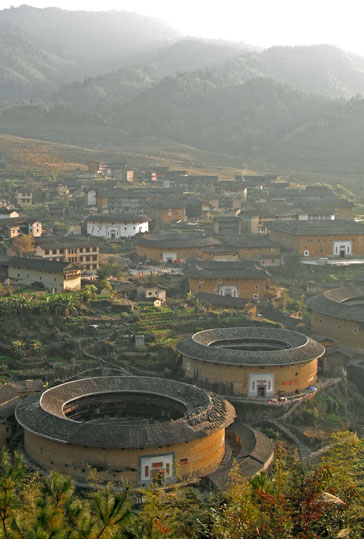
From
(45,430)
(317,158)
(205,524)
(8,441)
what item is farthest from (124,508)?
(317,158)

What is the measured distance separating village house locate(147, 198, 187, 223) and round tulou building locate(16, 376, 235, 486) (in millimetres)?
30589

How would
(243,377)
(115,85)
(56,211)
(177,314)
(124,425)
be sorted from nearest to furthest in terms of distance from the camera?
(124,425) → (243,377) → (177,314) → (56,211) → (115,85)

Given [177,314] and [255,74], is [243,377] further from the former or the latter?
[255,74]

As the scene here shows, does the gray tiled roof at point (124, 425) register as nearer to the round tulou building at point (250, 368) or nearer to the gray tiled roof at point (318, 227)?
the round tulou building at point (250, 368)

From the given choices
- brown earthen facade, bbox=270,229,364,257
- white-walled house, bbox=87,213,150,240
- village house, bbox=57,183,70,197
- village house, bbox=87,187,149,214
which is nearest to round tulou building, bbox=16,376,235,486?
brown earthen facade, bbox=270,229,364,257

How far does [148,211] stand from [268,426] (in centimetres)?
3252

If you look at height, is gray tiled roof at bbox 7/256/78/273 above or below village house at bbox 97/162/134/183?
below

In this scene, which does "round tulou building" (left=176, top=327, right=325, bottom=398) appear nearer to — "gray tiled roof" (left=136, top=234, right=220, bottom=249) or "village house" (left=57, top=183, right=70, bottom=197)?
"gray tiled roof" (left=136, top=234, right=220, bottom=249)

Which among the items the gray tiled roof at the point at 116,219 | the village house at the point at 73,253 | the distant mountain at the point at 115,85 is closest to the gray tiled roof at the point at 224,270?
the village house at the point at 73,253

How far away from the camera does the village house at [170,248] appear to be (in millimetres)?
45375

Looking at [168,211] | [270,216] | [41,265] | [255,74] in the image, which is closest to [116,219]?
[168,211]

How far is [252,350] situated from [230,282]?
27.6 ft

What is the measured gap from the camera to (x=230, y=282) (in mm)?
39594

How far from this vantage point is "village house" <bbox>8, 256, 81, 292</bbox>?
35625 millimetres
